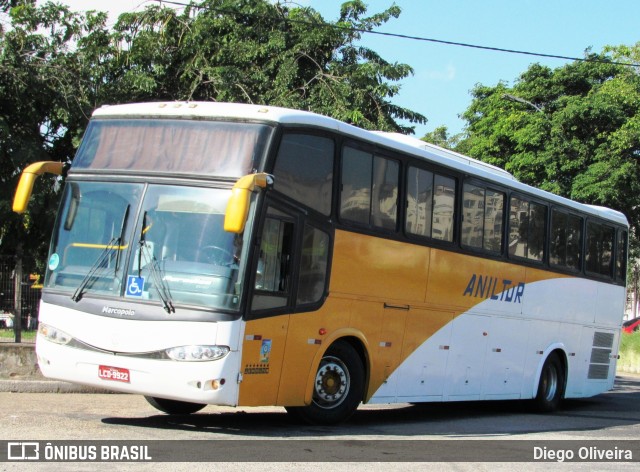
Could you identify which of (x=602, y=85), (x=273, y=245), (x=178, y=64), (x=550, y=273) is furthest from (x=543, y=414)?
(x=602, y=85)

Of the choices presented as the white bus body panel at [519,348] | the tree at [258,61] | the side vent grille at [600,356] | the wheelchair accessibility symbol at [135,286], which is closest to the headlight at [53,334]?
the wheelchair accessibility symbol at [135,286]

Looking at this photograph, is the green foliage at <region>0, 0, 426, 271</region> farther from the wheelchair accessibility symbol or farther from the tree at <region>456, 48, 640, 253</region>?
the tree at <region>456, 48, 640, 253</region>

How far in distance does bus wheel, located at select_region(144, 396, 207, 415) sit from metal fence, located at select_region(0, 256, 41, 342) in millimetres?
4995

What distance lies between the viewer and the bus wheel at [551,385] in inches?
653

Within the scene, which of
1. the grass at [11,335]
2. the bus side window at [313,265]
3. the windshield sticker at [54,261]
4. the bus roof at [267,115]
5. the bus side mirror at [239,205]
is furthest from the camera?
the grass at [11,335]

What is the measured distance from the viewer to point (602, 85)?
3659cm

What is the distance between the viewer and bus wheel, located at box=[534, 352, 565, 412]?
54.4 ft

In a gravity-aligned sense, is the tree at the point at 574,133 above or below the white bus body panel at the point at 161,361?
above

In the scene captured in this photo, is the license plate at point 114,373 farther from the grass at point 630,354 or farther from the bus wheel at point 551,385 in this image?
the grass at point 630,354

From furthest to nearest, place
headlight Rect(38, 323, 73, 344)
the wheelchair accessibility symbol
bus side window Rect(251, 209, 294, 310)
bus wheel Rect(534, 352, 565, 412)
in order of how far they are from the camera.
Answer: bus wheel Rect(534, 352, 565, 412)
headlight Rect(38, 323, 73, 344)
bus side window Rect(251, 209, 294, 310)
the wheelchair accessibility symbol

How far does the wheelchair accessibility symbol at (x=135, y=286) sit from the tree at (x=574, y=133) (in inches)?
952

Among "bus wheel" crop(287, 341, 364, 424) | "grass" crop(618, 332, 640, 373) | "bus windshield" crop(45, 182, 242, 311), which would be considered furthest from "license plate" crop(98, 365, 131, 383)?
"grass" crop(618, 332, 640, 373)

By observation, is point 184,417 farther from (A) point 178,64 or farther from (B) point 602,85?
(B) point 602,85

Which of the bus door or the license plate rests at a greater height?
the bus door
